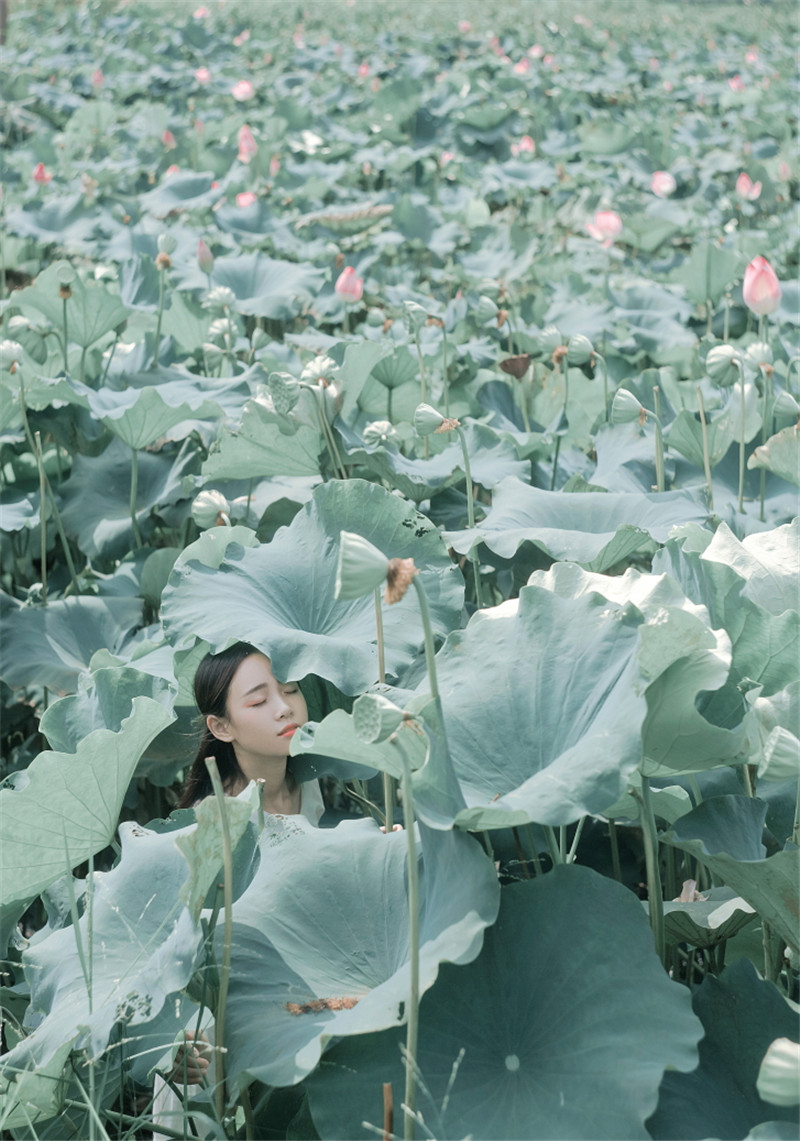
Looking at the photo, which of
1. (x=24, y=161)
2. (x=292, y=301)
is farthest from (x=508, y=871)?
(x=24, y=161)

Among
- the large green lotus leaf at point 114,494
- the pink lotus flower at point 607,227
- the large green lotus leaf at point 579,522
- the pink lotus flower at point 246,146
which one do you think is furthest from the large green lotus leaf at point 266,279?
the pink lotus flower at point 246,146

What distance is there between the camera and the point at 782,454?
4.71ft

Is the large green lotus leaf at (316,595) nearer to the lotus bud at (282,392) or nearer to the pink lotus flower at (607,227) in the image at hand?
the lotus bud at (282,392)

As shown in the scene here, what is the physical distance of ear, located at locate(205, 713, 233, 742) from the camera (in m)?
1.33

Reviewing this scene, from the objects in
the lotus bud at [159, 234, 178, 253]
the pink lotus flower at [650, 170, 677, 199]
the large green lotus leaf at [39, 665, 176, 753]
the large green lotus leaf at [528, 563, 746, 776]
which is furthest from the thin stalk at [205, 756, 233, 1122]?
the pink lotus flower at [650, 170, 677, 199]

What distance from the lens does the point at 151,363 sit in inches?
93.4

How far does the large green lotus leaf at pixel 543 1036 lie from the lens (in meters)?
0.76

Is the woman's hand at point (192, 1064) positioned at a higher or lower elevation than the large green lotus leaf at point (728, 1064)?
lower

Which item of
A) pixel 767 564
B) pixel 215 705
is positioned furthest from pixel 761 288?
pixel 215 705

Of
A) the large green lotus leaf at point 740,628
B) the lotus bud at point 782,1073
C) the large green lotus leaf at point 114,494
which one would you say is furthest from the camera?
the large green lotus leaf at point 114,494

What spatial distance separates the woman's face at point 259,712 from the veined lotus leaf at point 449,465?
41 centimetres

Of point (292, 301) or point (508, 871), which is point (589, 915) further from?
point (292, 301)

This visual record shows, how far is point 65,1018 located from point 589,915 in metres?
0.41

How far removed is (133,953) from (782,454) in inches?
36.5
